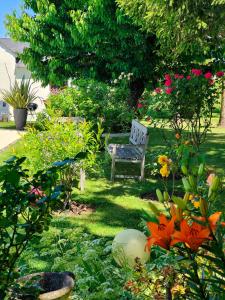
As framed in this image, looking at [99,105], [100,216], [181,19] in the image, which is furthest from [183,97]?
[99,105]

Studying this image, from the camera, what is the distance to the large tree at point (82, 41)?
15.8m

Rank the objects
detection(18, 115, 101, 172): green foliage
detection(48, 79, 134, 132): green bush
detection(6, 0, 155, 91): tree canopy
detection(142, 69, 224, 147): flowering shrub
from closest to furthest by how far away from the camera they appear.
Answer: detection(18, 115, 101, 172): green foliage
detection(142, 69, 224, 147): flowering shrub
detection(48, 79, 134, 132): green bush
detection(6, 0, 155, 91): tree canopy

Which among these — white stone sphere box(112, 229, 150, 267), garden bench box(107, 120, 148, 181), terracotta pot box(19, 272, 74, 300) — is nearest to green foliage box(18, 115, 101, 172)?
white stone sphere box(112, 229, 150, 267)

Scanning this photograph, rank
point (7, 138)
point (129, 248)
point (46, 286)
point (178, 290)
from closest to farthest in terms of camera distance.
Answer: point (178, 290) → point (46, 286) → point (129, 248) → point (7, 138)

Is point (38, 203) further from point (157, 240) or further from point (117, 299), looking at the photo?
point (117, 299)

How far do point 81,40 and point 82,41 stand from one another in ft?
0.18

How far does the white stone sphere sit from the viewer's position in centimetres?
467

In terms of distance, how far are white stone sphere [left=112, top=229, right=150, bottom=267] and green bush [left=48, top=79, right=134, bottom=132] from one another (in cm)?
823

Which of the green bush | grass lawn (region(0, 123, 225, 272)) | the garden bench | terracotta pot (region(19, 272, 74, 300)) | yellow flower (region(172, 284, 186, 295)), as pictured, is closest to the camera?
yellow flower (region(172, 284, 186, 295))

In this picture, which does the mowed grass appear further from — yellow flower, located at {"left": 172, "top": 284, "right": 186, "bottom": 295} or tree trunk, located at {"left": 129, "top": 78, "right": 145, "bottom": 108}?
tree trunk, located at {"left": 129, "top": 78, "right": 145, "bottom": 108}

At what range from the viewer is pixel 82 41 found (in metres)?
16.6

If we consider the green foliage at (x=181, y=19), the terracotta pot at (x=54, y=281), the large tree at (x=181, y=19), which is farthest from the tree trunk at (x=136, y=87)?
the terracotta pot at (x=54, y=281)

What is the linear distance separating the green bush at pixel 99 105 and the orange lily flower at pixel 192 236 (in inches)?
454

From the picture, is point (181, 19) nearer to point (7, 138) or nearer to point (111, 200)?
point (111, 200)
